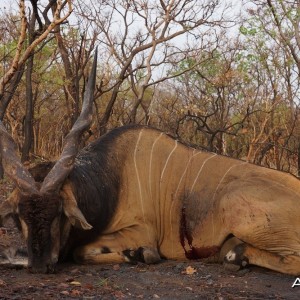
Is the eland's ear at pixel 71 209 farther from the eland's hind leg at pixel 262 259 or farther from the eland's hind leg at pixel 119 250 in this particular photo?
the eland's hind leg at pixel 262 259

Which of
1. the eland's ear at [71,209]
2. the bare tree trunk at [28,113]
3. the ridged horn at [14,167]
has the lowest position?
the eland's ear at [71,209]

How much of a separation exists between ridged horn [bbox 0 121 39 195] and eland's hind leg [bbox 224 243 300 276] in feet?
4.42

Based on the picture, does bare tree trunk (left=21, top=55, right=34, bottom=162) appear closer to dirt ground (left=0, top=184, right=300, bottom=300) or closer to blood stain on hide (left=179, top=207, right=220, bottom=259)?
blood stain on hide (left=179, top=207, right=220, bottom=259)

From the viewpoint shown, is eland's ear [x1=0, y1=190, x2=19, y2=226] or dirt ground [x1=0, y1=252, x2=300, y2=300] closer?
dirt ground [x1=0, y1=252, x2=300, y2=300]

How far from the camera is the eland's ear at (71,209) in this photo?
3549 mm

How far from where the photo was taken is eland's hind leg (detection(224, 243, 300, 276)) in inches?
150

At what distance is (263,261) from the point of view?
3895mm

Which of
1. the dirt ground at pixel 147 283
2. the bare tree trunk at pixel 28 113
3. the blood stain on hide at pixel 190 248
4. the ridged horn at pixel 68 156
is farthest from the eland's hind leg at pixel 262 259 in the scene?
the bare tree trunk at pixel 28 113

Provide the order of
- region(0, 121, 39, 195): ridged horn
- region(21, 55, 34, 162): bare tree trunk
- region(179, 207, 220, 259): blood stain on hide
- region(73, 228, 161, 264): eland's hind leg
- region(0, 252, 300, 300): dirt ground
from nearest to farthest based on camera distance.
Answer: region(0, 252, 300, 300): dirt ground → region(0, 121, 39, 195): ridged horn → region(73, 228, 161, 264): eland's hind leg → region(179, 207, 220, 259): blood stain on hide → region(21, 55, 34, 162): bare tree trunk

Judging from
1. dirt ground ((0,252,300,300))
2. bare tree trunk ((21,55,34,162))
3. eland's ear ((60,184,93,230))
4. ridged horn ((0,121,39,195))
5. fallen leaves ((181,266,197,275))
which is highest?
bare tree trunk ((21,55,34,162))

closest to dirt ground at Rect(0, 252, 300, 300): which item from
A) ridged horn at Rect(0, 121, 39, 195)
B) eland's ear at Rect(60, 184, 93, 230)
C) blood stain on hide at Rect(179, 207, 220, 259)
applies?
blood stain on hide at Rect(179, 207, 220, 259)

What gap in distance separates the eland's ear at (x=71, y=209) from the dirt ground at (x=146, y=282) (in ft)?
1.03

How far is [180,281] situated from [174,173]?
1.06 meters

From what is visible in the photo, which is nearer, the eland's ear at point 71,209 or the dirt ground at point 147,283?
the dirt ground at point 147,283
